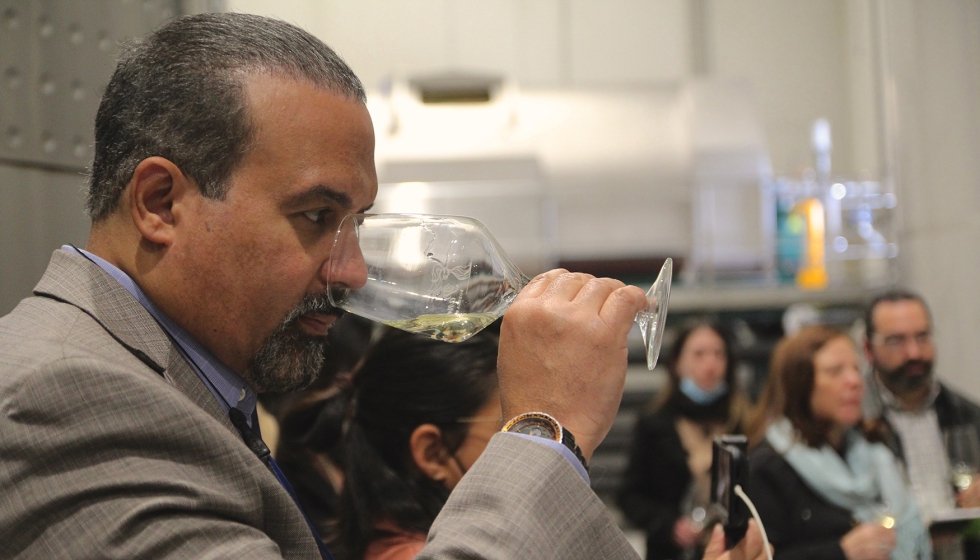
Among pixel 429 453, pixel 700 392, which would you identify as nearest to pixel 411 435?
pixel 429 453

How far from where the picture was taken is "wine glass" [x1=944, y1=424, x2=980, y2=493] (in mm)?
1992

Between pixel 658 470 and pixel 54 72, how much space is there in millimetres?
2315

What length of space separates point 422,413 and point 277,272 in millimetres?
511

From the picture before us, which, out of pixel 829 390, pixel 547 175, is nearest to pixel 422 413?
pixel 829 390

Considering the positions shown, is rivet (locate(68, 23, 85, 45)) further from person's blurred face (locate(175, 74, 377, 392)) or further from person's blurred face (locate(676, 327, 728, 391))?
person's blurred face (locate(676, 327, 728, 391))

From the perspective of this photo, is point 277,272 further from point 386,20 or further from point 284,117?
point 386,20

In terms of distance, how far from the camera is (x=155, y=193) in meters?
0.78

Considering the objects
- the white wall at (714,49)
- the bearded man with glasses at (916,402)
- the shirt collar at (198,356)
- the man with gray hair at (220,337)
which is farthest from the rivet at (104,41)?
the white wall at (714,49)

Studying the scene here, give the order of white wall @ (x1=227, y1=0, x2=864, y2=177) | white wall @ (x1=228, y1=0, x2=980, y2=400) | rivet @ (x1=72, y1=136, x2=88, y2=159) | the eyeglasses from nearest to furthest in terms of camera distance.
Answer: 1. rivet @ (x1=72, y1=136, x2=88, y2=159)
2. the eyeglasses
3. white wall @ (x1=228, y1=0, x2=980, y2=400)
4. white wall @ (x1=227, y1=0, x2=864, y2=177)

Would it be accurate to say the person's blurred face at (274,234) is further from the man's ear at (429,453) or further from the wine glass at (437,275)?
the man's ear at (429,453)

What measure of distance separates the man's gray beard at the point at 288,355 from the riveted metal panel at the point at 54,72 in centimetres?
47

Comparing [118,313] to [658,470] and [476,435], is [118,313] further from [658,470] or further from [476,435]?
[658,470]

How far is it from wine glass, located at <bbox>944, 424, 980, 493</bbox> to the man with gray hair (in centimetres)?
161

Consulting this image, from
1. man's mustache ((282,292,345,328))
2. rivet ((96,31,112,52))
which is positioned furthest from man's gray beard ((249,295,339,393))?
rivet ((96,31,112,52))
